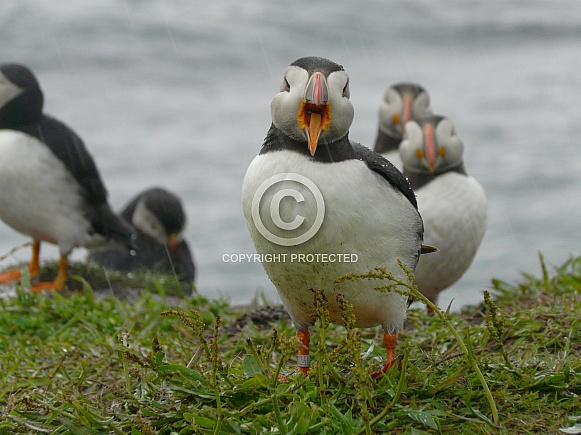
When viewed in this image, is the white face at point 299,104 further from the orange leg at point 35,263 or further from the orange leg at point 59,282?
the orange leg at point 35,263

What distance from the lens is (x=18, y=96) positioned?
7523 millimetres

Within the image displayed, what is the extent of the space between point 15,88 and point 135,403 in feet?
15.5

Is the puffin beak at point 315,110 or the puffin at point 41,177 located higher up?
the puffin beak at point 315,110

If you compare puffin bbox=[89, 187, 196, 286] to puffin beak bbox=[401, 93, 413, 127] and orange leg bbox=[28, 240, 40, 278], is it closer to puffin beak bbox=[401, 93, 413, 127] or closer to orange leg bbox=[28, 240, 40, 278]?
orange leg bbox=[28, 240, 40, 278]

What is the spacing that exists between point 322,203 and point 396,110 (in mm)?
5254

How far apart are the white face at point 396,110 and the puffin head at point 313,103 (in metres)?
4.84

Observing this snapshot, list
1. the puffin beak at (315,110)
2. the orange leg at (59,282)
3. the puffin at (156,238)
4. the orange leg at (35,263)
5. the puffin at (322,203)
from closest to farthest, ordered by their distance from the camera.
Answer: the puffin beak at (315,110)
the puffin at (322,203)
the orange leg at (59,282)
the orange leg at (35,263)
the puffin at (156,238)

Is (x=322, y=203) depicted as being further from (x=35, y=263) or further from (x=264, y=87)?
(x=264, y=87)

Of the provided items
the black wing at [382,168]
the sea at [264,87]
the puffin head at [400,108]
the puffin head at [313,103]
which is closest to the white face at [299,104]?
the puffin head at [313,103]

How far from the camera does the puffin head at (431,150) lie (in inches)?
252

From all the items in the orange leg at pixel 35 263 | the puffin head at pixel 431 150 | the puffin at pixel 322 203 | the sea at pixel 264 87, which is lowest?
the sea at pixel 264 87

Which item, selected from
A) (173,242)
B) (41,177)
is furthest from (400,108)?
(41,177)

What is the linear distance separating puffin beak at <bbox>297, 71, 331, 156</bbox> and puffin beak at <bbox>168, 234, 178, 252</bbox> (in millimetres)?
6592

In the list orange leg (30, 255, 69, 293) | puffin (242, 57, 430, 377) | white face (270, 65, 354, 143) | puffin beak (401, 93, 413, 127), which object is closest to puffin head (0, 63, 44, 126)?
orange leg (30, 255, 69, 293)
